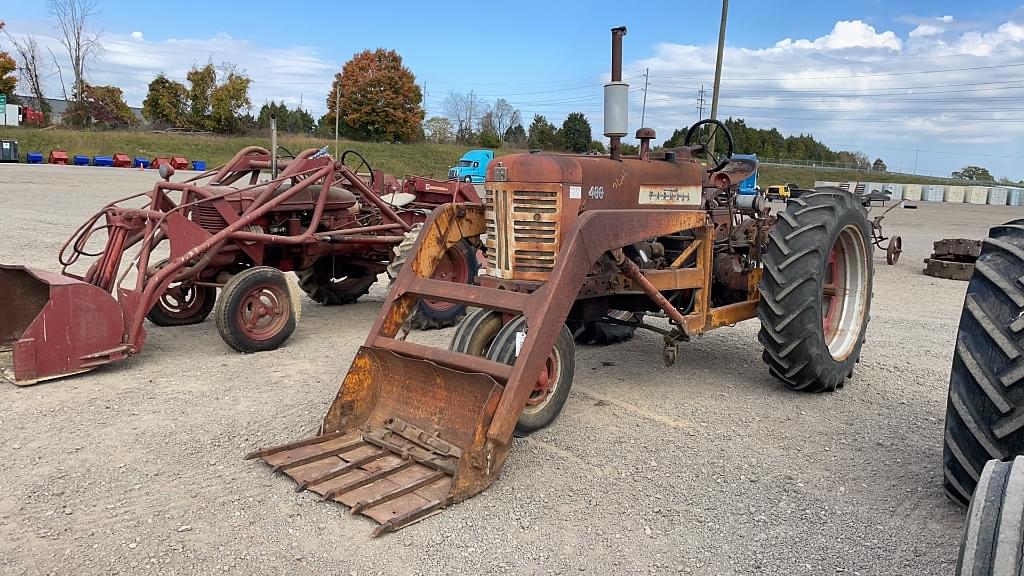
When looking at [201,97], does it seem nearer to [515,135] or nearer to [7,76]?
[7,76]

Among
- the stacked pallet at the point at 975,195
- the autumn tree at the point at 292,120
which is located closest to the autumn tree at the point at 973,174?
the stacked pallet at the point at 975,195

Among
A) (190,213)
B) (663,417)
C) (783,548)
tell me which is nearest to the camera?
(783,548)

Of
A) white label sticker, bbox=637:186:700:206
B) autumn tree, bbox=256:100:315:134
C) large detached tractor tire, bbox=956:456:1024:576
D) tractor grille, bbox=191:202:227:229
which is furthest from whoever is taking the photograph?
autumn tree, bbox=256:100:315:134

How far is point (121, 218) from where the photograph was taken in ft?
21.0

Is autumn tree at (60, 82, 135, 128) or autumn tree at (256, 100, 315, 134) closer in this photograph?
autumn tree at (60, 82, 135, 128)

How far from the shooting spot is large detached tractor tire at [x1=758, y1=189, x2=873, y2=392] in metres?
5.04

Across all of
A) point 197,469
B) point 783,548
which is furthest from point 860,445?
point 197,469

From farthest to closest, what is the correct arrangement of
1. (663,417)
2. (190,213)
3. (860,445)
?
(190,213) < (663,417) < (860,445)

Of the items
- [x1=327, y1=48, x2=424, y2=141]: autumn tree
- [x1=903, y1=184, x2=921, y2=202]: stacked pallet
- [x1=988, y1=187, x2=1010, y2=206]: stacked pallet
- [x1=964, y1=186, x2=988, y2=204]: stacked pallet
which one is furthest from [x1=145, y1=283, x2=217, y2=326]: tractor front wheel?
[x1=988, y1=187, x2=1010, y2=206]: stacked pallet

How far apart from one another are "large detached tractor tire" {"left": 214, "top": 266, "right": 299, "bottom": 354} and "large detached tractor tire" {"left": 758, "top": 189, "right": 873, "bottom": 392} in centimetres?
395

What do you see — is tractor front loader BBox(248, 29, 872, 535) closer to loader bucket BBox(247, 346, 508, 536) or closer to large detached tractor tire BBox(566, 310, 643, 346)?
loader bucket BBox(247, 346, 508, 536)

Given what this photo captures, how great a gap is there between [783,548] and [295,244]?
5.46 metres

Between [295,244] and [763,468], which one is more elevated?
[295,244]

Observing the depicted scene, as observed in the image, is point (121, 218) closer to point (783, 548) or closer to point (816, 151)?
point (783, 548)
